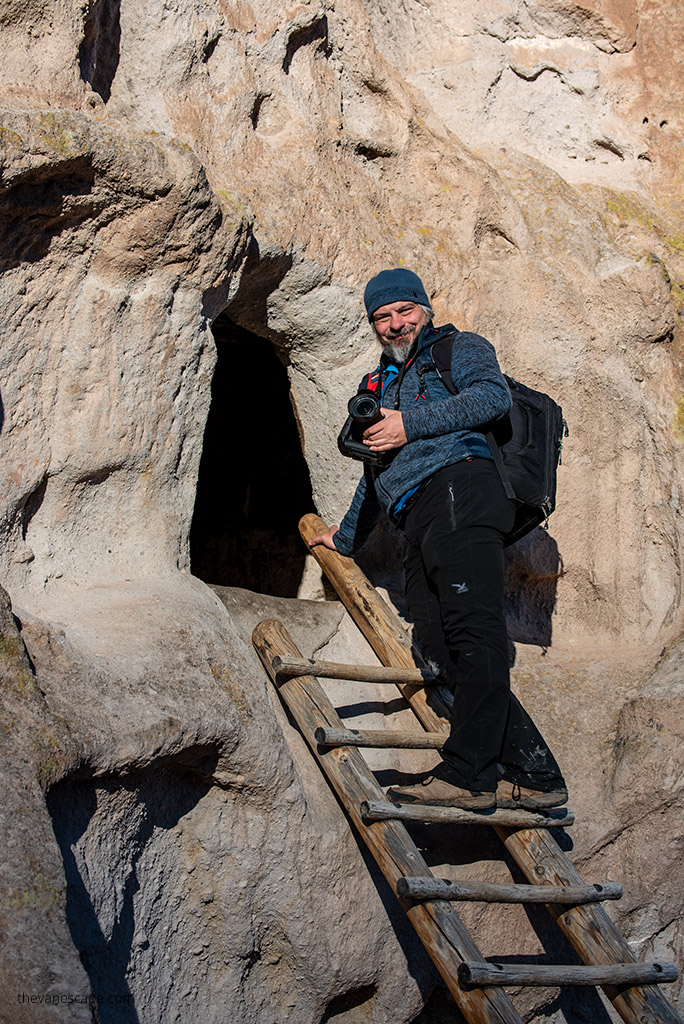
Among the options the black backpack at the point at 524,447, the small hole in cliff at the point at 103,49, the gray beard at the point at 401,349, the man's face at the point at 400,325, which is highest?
the small hole in cliff at the point at 103,49

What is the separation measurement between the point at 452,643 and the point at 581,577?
4.06ft

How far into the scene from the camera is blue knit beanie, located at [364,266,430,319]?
2.73 meters

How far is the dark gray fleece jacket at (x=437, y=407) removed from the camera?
2.50 meters

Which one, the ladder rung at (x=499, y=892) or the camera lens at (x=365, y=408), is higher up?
the camera lens at (x=365, y=408)

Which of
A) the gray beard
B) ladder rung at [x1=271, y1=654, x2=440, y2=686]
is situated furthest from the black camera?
ladder rung at [x1=271, y1=654, x2=440, y2=686]

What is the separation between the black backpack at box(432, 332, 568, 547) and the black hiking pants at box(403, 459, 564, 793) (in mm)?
63

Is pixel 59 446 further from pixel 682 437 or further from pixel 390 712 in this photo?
pixel 682 437

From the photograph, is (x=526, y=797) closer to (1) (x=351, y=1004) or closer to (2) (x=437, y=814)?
(2) (x=437, y=814)

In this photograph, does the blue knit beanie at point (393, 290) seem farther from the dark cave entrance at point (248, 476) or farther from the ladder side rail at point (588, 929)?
the dark cave entrance at point (248, 476)

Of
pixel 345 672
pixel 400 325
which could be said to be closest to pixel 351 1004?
pixel 345 672

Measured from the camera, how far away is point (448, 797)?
239cm

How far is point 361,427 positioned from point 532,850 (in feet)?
3.98

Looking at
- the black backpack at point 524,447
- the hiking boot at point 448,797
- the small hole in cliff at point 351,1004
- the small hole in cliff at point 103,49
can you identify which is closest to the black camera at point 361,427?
the black backpack at point 524,447

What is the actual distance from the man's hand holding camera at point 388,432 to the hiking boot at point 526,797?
0.91 metres
